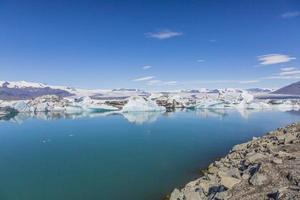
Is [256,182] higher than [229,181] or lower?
higher

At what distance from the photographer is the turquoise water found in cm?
1167

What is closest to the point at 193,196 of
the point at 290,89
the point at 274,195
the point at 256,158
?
the point at 274,195

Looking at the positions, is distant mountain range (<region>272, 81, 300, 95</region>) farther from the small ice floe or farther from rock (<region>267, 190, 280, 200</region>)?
rock (<region>267, 190, 280, 200</region>)

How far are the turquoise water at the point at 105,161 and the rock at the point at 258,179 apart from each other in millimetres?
3230

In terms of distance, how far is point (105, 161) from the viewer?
16.2m

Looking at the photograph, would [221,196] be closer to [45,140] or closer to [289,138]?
[289,138]

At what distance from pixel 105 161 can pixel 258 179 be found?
882cm

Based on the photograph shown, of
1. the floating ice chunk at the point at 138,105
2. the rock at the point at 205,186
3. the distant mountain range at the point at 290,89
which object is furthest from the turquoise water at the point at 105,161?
the distant mountain range at the point at 290,89

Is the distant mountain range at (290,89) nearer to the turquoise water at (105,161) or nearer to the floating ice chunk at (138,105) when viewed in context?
the floating ice chunk at (138,105)

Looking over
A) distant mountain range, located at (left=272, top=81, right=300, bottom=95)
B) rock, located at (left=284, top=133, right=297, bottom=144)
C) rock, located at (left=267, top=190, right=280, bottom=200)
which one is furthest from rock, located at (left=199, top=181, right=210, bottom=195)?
distant mountain range, located at (left=272, top=81, right=300, bottom=95)

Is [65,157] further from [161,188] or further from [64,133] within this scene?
[64,133]

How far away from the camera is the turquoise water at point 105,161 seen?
38.3 ft

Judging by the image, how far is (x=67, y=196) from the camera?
1110 centimetres

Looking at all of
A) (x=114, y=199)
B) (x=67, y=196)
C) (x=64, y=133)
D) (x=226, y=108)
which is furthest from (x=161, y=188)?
(x=226, y=108)
